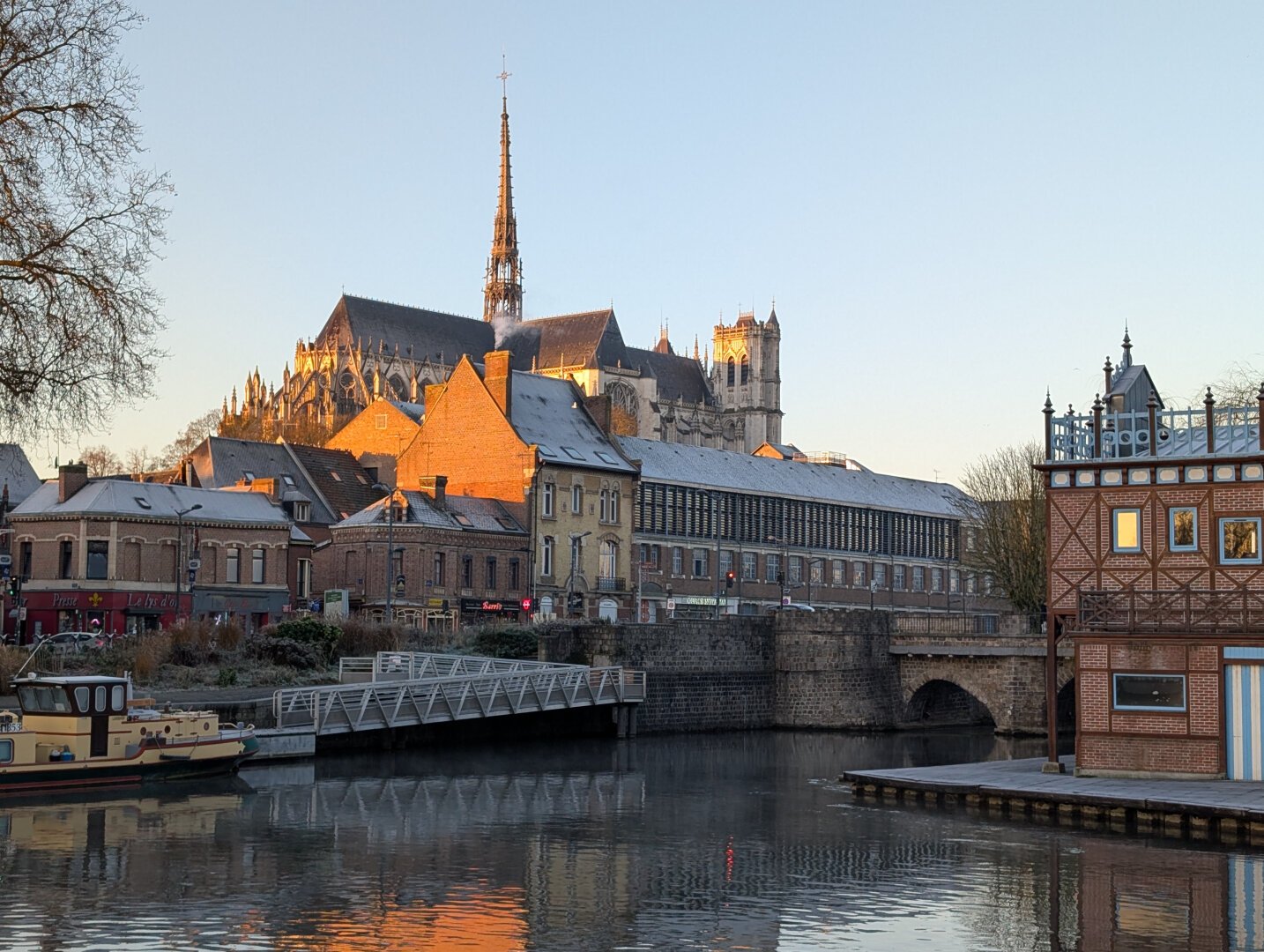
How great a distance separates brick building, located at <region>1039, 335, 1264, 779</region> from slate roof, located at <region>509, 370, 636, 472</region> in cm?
4368

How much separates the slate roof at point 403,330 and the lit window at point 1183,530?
347 feet

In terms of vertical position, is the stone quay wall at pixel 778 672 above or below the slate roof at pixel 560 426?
below

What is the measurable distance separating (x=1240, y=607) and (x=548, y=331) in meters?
120

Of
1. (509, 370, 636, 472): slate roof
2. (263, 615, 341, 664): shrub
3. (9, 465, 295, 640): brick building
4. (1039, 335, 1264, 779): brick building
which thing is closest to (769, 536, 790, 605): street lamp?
(509, 370, 636, 472): slate roof

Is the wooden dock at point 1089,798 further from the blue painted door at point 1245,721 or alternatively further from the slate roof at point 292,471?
the slate roof at point 292,471

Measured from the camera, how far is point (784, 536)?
3693 inches

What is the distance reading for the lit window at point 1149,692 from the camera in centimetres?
3700

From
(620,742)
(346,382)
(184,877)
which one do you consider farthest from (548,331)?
(184,877)

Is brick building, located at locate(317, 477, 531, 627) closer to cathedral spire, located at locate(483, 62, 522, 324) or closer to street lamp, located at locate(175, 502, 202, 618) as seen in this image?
street lamp, located at locate(175, 502, 202, 618)

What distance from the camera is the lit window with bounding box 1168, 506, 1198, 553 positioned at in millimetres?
37969

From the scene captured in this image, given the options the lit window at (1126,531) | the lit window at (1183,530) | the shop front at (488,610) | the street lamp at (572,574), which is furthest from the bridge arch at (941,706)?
the lit window at (1183,530)

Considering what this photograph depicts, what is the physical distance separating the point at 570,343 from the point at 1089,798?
11936 centimetres

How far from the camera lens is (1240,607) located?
36781mm

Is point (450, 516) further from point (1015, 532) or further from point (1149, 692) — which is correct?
point (1149, 692)
